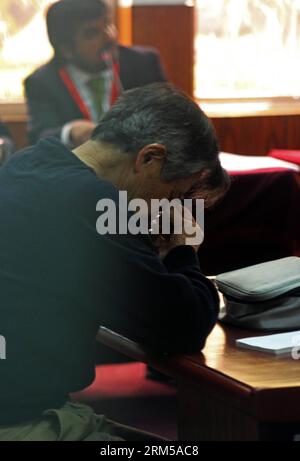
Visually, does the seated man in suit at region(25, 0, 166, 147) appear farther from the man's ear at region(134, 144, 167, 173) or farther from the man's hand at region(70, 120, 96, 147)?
the man's ear at region(134, 144, 167, 173)

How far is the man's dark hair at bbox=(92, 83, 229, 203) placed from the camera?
1984mm

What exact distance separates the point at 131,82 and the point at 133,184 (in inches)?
112

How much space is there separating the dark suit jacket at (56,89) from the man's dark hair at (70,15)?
0.17m

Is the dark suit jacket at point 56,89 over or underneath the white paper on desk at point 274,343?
over

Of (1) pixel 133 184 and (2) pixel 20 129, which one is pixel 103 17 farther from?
(1) pixel 133 184

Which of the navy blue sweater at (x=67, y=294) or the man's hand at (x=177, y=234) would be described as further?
the man's hand at (x=177, y=234)

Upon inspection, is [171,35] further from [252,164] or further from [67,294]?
[67,294]

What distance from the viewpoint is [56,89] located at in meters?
4.69

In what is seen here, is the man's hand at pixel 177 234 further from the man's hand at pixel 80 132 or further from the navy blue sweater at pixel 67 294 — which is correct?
the man's hand at pixel 80 132

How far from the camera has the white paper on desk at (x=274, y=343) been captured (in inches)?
73.5

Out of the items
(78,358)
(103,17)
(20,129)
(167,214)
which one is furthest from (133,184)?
(20,129)

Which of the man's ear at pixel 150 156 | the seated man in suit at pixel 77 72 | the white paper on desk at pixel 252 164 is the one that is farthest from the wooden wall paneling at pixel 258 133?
the man's ear at pixel 150 156

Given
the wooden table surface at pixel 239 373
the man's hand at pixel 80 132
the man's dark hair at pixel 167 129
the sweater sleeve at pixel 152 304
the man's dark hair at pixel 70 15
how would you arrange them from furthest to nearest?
the man's dark hair at pixel 70 15 → the man's hand at pixel 80 132 → the man's dark hair at pixel 167 129 → the sweater sleeve at pixel 152 304 → the wooden table surface at pixel 239 373

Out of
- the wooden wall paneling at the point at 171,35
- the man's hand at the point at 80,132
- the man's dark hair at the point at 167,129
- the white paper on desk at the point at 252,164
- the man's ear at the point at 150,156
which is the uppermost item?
the wooden wall paneling at the point at 171,35
